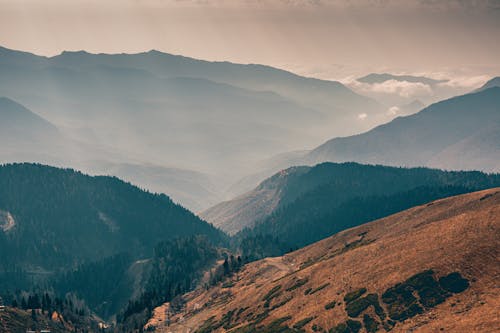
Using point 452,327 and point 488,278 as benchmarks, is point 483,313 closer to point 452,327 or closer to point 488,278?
point 452,327

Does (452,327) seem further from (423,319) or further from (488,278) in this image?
(488,278)

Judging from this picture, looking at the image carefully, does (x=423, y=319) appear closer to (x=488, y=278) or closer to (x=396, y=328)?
(x=396, y=328)

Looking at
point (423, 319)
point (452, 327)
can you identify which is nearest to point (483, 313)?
point (452, 327)

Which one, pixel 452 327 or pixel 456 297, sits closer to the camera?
pixel 452 327

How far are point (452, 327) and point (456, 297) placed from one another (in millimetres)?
25237

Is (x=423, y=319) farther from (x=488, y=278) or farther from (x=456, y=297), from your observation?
(x=488, y=278)

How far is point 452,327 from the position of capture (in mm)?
175125

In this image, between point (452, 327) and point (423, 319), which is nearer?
point (452, 327)

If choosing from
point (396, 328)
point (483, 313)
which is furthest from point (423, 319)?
point (483, 313)

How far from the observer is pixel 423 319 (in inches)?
7721

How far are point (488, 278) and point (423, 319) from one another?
27702mm

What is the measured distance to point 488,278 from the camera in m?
200

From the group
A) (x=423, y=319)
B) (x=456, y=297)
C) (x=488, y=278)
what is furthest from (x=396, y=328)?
(x=488, y=278)

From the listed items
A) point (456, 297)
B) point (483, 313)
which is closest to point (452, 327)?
point (483, 313)
